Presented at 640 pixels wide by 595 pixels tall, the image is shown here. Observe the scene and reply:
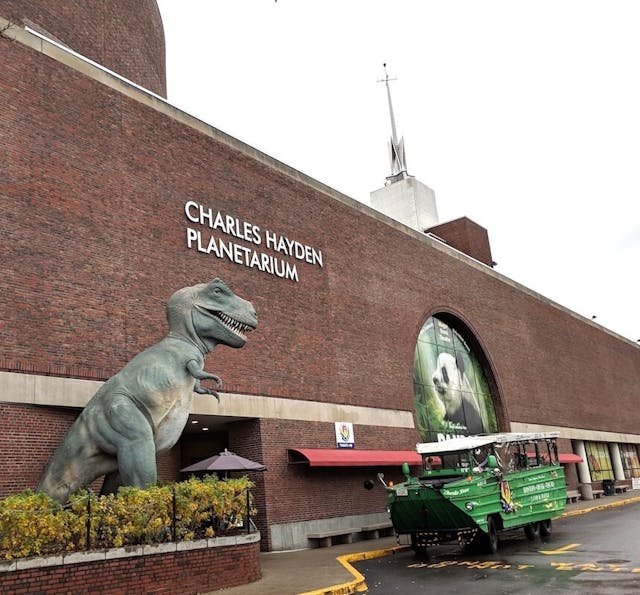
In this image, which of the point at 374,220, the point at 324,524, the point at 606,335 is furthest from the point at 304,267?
the point at 606,335

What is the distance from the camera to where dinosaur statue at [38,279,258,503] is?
1156cm

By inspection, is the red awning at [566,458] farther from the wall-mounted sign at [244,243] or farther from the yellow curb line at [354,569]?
the wall-mounted sign at [244,243]

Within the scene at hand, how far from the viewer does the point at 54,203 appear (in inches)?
615

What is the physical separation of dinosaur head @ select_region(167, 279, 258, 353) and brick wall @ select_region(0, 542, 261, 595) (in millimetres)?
3726

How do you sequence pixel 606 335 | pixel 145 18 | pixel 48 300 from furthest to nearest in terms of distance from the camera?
pixel 606 335
pixel 145 18
pixel 48 300

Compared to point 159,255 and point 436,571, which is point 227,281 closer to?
point 159,255

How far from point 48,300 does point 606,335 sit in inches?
1757

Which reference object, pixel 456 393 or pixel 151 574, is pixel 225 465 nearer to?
pixel 151 574

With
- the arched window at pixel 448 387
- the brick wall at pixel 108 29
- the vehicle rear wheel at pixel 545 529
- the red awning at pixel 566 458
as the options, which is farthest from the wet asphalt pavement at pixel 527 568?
the brick wall at pixel 108 29

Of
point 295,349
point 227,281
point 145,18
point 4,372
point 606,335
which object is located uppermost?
point 145,18

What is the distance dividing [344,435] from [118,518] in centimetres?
1224

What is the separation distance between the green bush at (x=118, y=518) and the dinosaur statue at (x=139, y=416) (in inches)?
26.0

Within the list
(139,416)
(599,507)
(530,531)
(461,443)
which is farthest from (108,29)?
(599,507)

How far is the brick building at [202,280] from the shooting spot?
14922mm
